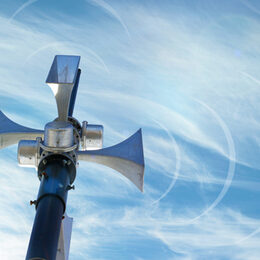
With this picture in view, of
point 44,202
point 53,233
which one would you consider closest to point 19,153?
point 44,202

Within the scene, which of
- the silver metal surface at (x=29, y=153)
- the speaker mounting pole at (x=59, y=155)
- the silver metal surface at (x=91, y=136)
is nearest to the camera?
the speaker mounting pole at (x=59, y=155)

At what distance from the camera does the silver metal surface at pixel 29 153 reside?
1115 centimetres

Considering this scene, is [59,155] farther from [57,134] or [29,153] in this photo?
[29,153]

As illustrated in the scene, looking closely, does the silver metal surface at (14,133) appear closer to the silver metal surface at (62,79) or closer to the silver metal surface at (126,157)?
the silver metal surface at (62,79)

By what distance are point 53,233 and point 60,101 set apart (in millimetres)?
4402

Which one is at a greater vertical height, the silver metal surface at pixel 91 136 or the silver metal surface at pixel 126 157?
the silver metal surface at pixel 91 136

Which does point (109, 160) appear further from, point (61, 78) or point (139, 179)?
point (61, 78)

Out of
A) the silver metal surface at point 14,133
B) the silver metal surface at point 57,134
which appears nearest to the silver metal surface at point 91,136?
the silver metal surface at point 14,133

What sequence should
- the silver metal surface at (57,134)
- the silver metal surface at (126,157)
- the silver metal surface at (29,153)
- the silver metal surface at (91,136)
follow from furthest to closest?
the silver metal surface at (91,136)
the silver metal surface at (29,153)
the silver metal surface at (57,134)
the silver metal surface at (126,157)

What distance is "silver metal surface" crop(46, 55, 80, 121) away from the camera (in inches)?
417

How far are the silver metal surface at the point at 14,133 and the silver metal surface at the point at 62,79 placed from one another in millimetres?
1703

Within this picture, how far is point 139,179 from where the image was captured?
1032 cm

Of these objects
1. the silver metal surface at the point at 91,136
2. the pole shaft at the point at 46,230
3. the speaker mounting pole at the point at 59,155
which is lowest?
the pole shaft at the point at 46,230

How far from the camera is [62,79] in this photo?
34.8 ft
